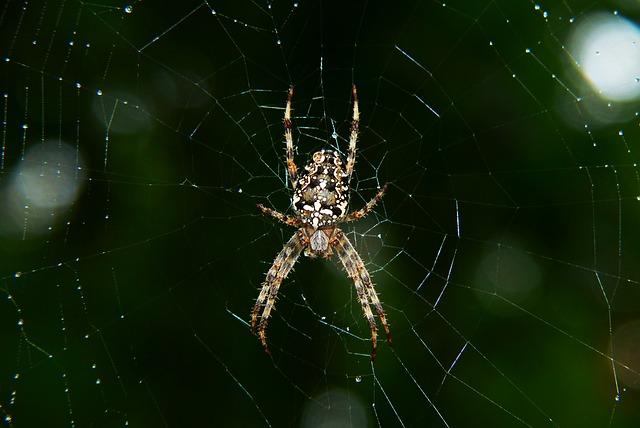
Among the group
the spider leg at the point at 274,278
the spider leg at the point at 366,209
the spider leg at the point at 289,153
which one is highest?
the spider leg at the point at 289,153

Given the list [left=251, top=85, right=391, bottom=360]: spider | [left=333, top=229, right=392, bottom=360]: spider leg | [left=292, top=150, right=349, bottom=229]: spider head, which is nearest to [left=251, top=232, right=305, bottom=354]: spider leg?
[left=251, top=85, right=391, bottom=360]: spider

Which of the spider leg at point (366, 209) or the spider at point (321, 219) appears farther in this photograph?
the spider at point (321, 219)

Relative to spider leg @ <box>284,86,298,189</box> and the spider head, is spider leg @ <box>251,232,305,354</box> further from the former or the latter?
spider leg @ <box>284,86,298,189</box>

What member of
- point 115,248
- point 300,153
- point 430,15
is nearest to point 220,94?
point 300,153

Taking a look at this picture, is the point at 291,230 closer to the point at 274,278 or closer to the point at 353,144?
the point at 274,278

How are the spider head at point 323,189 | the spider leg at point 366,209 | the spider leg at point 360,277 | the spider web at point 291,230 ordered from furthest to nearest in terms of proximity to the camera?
the spider web at point 291,230, the spider leg at point 360,277, the spider head at point 323,189, the spider leg at point 366,209

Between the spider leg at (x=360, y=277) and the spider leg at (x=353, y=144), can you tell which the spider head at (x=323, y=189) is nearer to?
the spider leg at (x=353, y=144)

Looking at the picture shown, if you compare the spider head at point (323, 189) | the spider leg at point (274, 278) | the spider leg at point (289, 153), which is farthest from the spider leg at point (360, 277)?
the spider leg at point (289, 153)
